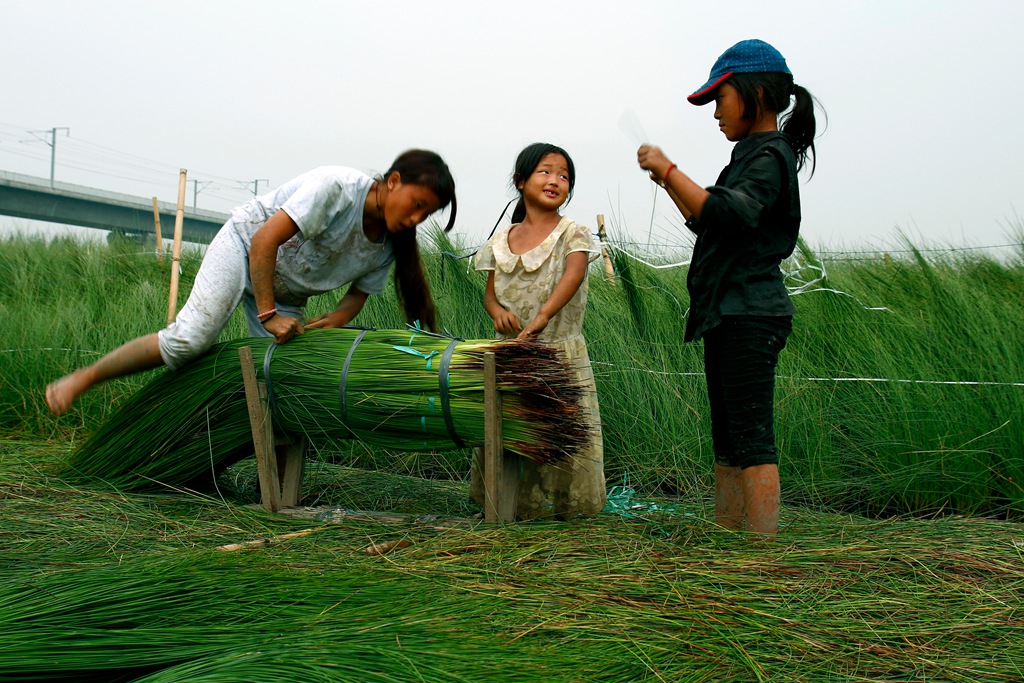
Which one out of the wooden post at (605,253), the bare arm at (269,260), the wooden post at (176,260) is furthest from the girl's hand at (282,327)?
the wooden post at (176,260)

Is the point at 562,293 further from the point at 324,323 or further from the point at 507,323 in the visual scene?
the point at 324,323

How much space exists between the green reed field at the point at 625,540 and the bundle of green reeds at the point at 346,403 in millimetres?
180

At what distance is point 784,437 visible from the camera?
3867mm

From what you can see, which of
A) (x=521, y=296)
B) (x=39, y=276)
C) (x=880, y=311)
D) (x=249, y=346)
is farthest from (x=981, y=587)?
(x=39, y=276)

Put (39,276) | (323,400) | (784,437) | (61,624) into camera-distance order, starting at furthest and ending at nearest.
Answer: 1. (39,276)
2. (784,437)
3. (323,400)
4. (61,624)

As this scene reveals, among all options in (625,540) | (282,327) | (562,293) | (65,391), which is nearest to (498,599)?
(625,540)

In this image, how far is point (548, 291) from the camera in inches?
126

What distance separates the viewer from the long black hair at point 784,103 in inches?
104

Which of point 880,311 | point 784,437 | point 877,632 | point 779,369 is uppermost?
point 880,311

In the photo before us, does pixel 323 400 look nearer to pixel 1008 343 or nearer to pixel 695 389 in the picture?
pixel 695 389

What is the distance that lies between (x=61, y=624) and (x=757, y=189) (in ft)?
6.82

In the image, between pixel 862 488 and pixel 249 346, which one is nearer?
pixel 249 346

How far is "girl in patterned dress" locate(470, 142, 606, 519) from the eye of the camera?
125 inches

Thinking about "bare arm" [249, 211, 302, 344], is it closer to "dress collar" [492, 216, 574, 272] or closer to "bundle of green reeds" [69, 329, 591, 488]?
"bundle of green reeds" [69, 329, 591, 488]
